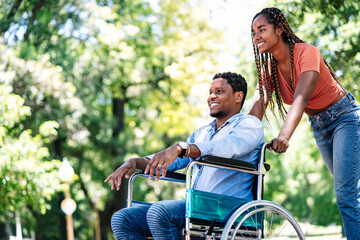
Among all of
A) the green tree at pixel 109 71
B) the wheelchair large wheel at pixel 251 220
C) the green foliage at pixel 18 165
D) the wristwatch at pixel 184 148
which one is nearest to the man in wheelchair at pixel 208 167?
the wristwatch at pixel 184 148

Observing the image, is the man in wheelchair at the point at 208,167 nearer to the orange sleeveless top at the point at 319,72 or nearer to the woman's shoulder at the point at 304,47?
the orange sleeveless top at the point at 319,72

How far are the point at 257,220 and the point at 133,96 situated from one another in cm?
1306

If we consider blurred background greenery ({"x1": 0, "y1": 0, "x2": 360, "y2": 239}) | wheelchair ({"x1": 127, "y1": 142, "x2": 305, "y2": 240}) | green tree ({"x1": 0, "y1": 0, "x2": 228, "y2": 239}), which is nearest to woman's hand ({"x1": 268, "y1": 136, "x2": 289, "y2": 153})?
wheelchair ({"x1": 127, "y1": 142, "x2": 305, "y2": 240})

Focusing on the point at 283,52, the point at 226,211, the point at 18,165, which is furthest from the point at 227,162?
the point at 18,165

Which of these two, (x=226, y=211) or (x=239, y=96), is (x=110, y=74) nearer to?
(x=239, y=96)

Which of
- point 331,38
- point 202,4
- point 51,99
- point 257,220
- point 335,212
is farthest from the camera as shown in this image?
point 335,212

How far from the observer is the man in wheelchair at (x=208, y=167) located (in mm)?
2559

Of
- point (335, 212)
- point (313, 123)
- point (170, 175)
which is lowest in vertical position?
point (335, 212)

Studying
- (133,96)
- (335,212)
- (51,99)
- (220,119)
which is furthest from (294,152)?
(220,119)

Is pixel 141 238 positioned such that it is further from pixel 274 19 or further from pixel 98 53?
pixel 98 53

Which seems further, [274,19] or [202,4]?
[202,4]

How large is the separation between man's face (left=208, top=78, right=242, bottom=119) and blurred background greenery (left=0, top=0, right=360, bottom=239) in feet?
11.1

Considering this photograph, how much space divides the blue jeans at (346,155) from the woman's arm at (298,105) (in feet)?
0.93

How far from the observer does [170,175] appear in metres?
3.20
